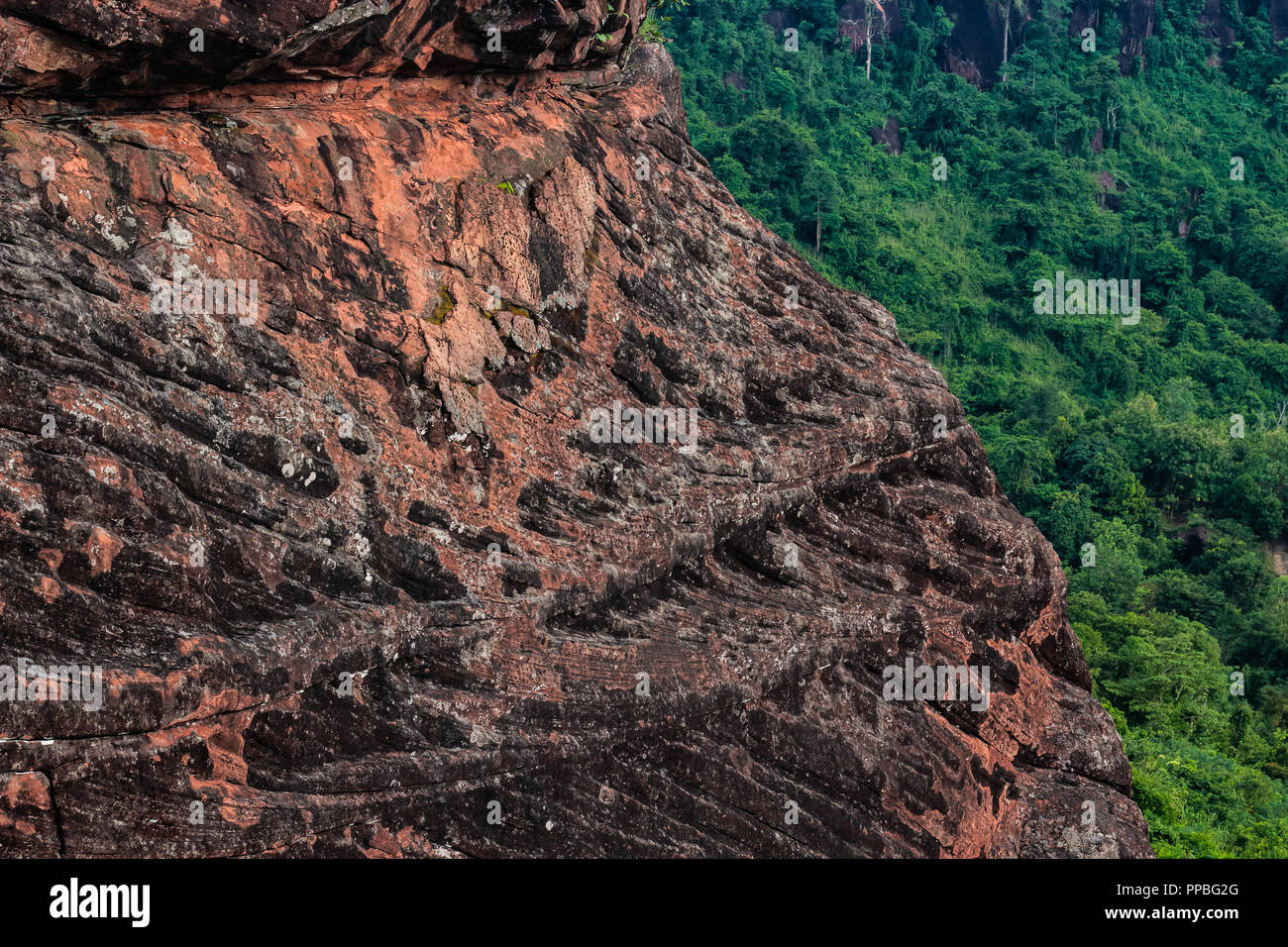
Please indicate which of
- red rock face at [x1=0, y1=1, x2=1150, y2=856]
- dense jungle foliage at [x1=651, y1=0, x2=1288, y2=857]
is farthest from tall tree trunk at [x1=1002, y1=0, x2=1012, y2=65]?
red rock face at [x1=0, y1=1, x2=1150, y2=856]

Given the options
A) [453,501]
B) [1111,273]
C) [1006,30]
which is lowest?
[453,501]

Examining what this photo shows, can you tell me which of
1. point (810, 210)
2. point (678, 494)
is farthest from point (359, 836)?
point (810, 210)

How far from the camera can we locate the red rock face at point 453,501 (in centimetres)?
1045

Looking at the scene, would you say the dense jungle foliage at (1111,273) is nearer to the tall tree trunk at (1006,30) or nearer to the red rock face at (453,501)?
the tall tree trunk at (1006,30)

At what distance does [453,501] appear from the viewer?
43.0 feet

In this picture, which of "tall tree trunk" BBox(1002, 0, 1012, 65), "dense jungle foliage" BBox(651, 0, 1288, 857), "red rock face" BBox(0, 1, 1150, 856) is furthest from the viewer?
"tall tree trunk" BBox(1002, 0, 1012, 65)

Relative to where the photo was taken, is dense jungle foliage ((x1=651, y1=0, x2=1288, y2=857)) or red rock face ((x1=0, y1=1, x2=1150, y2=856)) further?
dense jungle foliage ((x1=651, y1=0, x2=1288, y2=857))

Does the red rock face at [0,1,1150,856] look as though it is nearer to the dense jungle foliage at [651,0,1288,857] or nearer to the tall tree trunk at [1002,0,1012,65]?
the dense jungle foliage at [651,0,1288,857]

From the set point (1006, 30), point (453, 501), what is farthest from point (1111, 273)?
point (453, 501)

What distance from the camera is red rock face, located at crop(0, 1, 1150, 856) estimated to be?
10.5m

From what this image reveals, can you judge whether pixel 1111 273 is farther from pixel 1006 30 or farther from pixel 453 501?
pixel 453 501

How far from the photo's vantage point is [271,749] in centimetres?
1105

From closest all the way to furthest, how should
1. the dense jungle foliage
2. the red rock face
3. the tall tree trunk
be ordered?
the red rock face
the dense jungle foliage
the tall tree trunk

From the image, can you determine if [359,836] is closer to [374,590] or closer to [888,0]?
[374,590]
